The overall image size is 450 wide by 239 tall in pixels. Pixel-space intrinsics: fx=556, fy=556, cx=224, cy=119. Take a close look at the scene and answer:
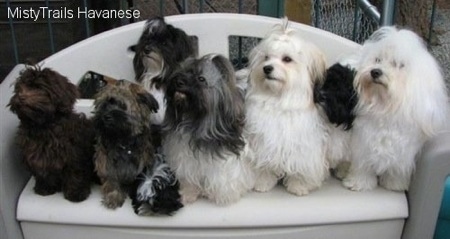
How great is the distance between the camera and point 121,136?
1738 millimetres

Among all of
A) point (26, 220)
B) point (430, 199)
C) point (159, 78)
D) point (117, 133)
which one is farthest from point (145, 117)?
point (430, 199)

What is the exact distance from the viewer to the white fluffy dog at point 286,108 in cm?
176

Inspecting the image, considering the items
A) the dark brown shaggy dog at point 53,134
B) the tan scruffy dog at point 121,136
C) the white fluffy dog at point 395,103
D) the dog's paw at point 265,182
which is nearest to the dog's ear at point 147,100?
the tan scruffy dog at point 121,136

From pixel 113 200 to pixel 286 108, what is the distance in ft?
2.15

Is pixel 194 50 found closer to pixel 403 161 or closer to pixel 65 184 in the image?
pixel 65 184

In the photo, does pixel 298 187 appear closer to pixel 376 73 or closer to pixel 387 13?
pixel 376 73

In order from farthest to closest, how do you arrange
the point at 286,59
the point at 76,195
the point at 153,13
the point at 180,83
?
the point at 153,13 → the point at 76,195 → the point at 286,59 → the point at 180,83

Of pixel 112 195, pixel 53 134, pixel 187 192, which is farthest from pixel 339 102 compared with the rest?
pixel 53 134

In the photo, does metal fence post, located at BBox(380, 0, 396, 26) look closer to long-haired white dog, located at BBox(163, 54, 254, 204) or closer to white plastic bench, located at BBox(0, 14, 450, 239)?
white plastic bench, located at BBox(0, 14, 450, 239)

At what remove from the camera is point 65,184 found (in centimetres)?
189

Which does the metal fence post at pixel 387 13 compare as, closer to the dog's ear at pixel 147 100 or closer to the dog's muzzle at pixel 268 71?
the dog's muzzle at pixel 268 71

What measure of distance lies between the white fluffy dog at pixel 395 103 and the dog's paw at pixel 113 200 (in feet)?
2.67

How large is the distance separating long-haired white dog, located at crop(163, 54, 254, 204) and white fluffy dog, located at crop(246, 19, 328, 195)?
0.21ft

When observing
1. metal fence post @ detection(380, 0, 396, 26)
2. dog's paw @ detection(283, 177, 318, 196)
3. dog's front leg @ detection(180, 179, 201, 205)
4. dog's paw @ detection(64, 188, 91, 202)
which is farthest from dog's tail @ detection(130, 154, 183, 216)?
metal fence post @ detection(380, 0, 396, 26)
